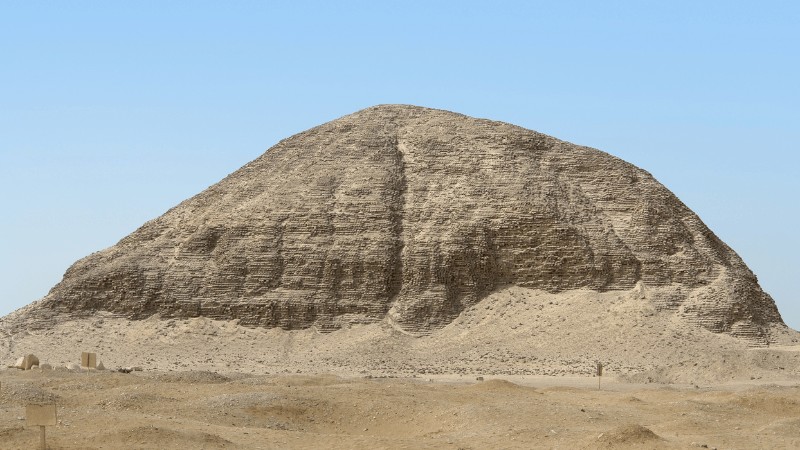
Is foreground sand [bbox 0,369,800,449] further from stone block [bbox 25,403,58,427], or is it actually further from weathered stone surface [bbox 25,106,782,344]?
weathered stone surface [bbox 25,106,782,344]

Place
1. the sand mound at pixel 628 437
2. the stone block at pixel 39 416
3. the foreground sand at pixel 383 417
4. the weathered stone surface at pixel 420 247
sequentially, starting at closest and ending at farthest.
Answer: the stone block at pixel 39 416 → the sand mound at pixel 628 437 → the foreground sand at pixel 383 417 → the weathered stone surface at pixel 420 247

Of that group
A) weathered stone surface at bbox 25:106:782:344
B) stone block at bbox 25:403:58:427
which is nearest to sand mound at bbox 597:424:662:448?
stone block at bbox 25:403:58:427

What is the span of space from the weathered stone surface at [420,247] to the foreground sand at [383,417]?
74.7 ft

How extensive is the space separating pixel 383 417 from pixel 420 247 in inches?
1244

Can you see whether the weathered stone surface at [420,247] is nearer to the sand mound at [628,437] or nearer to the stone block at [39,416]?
the sand mound at [628,437]

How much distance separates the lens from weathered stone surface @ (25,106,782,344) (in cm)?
5716

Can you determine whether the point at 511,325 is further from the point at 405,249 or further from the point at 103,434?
the point at 103,434

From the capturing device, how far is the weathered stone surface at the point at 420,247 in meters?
57.2

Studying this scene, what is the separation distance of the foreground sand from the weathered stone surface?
22769mm

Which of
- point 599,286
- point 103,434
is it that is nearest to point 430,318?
point 599,286

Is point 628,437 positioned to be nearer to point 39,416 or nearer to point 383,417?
point 383,417

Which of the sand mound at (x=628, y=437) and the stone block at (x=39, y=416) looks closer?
the stone block at (x=39, y=416)

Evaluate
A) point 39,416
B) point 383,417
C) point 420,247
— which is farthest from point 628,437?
point 420,247

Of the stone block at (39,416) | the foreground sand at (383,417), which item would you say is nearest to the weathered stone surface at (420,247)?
the foreground sand at (383,417)
